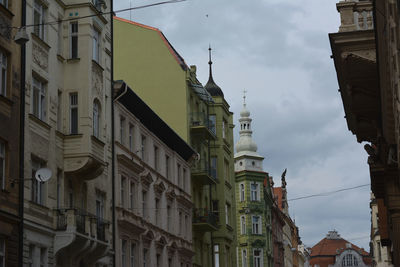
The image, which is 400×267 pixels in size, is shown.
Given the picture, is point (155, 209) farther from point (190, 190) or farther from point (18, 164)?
point (18, 164)

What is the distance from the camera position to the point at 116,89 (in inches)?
1368


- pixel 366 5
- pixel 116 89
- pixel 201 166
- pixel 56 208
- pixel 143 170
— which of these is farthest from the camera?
pixel 201 166

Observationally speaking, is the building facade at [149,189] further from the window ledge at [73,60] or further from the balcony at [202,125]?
the window ledge at [73,60]

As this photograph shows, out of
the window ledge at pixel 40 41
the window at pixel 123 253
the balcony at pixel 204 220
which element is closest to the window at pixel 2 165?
the window ledge at pixel 40 41

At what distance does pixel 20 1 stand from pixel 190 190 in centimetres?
2401

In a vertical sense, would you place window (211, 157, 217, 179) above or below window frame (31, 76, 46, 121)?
above

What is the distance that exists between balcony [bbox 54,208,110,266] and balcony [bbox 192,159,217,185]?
1855 centimetres

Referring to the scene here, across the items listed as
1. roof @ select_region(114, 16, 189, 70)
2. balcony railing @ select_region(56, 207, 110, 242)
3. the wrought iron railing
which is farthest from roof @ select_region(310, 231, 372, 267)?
balcony railing @ select_region(56, 207, 110, 242)

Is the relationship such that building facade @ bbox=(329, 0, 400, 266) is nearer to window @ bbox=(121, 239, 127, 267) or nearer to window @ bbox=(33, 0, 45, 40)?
window @ bbox=(33, 0, 45, 40)

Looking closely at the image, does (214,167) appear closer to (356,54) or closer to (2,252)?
(2,252)

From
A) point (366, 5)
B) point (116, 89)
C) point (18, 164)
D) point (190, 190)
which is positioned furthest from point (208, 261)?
point (366, 5)

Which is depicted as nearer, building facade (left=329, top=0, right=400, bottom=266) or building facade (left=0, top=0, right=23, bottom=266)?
building facade (left=329, top=0, right=400, bottom=266)

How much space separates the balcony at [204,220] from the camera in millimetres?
48312

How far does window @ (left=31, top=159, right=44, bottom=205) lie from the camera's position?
2631cm
